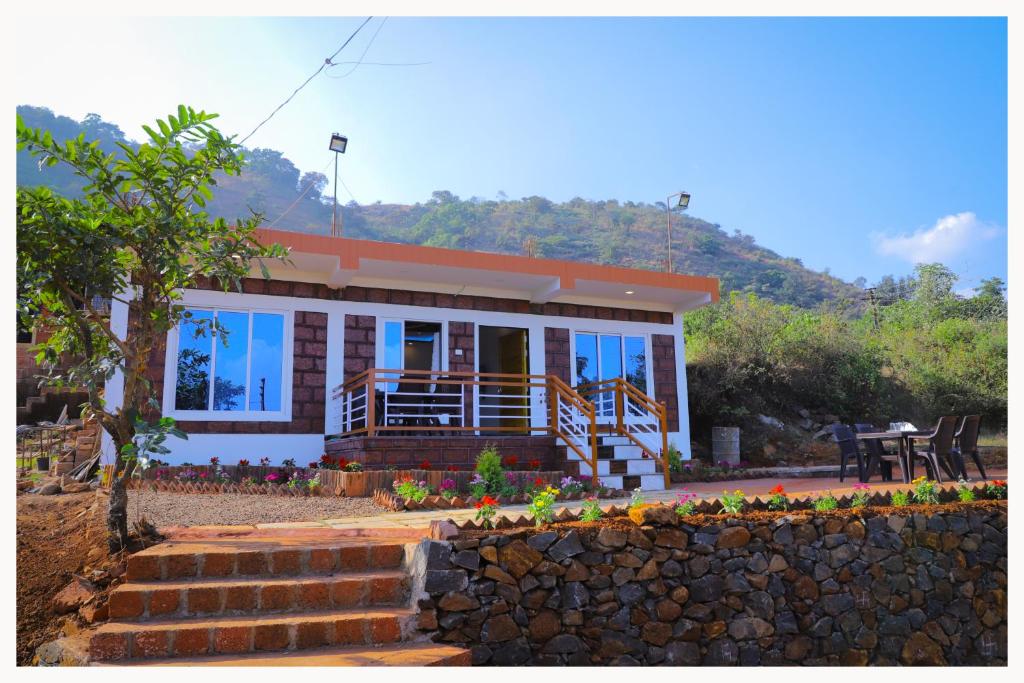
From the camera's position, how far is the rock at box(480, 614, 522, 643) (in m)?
4.61

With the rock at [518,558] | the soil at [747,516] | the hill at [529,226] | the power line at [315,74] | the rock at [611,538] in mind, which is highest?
the hill at [529,226]

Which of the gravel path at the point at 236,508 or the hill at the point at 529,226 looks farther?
the hill at the point at 529,226

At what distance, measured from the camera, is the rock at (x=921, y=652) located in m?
5.93

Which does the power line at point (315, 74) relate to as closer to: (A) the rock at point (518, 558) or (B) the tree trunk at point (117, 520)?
(B) the tree trunk at point (117, 520)

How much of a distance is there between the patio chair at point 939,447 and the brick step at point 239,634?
23.6ft

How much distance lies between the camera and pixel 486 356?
14398mm

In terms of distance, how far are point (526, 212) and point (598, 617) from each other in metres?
57.7

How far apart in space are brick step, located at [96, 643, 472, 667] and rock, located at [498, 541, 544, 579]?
0.75m

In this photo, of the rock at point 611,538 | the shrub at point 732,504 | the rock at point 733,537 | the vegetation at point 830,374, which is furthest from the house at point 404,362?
the rock at point 611,538

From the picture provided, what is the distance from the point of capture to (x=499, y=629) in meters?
4.66

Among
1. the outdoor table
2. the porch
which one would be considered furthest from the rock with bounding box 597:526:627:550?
the outdoor table

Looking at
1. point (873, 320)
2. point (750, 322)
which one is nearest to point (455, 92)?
point (873, 320)
